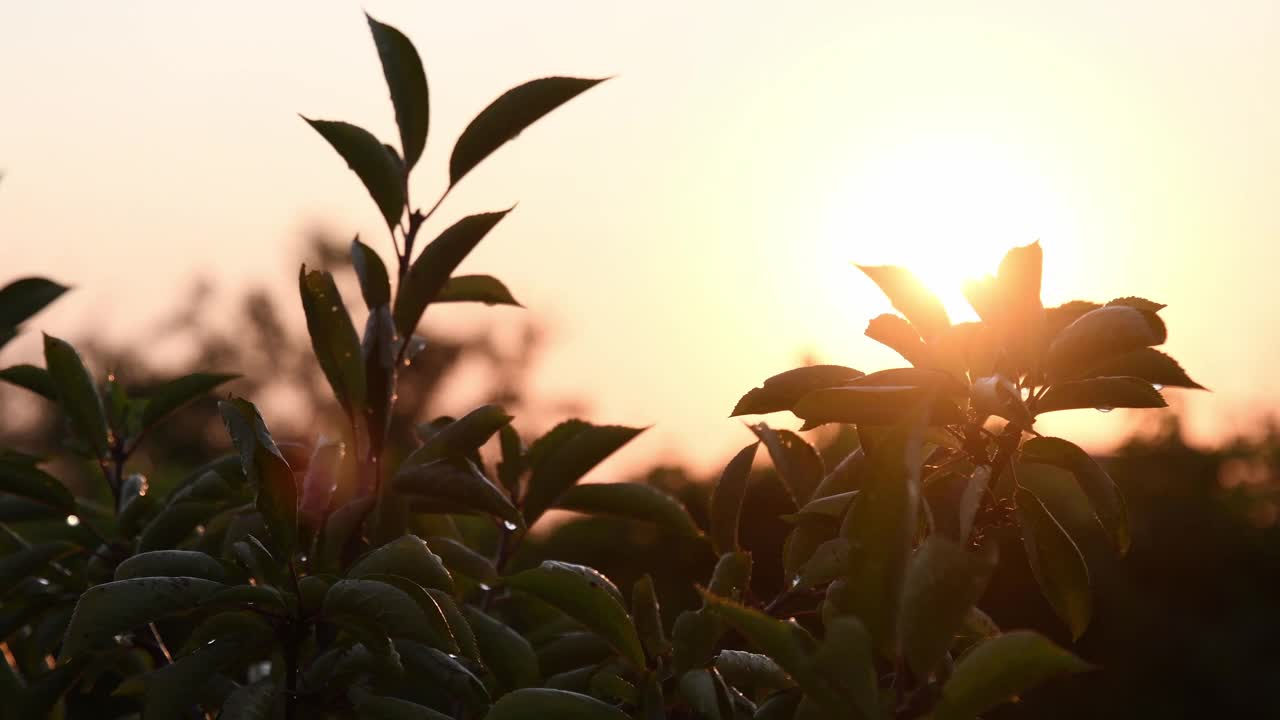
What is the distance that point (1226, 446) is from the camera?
471 inches

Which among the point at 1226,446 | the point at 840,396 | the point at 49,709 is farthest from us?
the point at 1226,446

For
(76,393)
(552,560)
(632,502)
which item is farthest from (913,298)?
(76,393)

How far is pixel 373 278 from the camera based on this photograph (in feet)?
6.96

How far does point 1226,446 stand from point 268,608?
1192 cm

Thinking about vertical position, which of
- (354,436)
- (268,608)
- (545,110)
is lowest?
(268,608)

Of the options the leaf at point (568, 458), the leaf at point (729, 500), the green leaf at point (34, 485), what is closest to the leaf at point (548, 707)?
the leaf at point (729, 500)

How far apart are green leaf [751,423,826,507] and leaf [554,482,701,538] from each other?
0.35 metres

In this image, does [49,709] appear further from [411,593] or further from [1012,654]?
[1012,654]

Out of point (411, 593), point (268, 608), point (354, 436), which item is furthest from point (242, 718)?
point (354, 436)

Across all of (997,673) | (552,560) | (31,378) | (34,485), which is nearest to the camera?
(997,673)

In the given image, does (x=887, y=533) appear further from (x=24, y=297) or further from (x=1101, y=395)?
(x=24, y=297)

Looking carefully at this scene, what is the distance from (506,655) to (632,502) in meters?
0.51

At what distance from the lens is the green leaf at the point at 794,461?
2098 millimetres

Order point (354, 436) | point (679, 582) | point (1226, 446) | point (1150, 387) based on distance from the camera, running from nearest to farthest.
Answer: point (1150, 387) → point (354, 436) → point (679, 582) → point (1226, 446)
